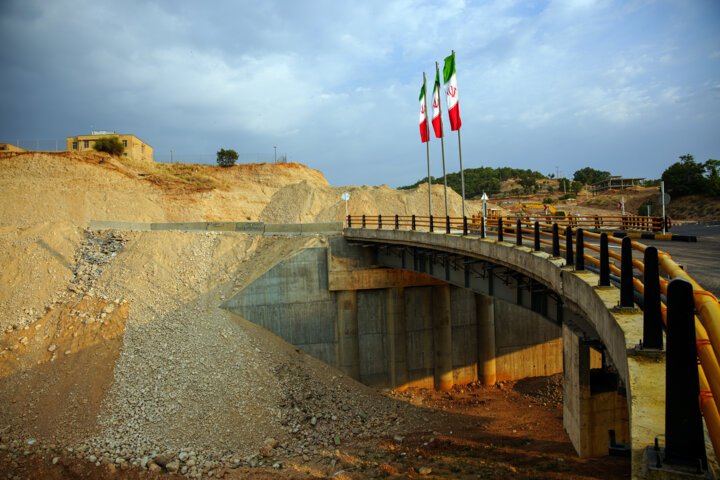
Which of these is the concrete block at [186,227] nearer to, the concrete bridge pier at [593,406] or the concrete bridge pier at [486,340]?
the concrete bridge pier at [486,340]

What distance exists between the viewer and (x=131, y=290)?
81.8 ft

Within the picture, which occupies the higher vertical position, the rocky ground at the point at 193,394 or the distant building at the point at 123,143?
the distant building at the point at 123,143

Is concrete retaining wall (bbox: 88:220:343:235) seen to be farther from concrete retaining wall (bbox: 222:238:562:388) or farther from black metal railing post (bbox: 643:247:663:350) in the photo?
black metal railing post (bbox: 643:247:663:350)

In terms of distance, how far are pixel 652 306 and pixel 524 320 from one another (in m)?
25.9

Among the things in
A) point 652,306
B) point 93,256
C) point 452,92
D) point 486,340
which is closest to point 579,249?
point 652,306

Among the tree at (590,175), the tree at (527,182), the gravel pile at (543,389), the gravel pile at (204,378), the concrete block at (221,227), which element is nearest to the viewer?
the gravel pile at (204,378)

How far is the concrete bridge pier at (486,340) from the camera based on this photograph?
2797cm

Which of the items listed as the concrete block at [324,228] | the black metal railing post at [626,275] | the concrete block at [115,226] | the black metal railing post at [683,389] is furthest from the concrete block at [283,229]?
the black metal railing post at [683,389]

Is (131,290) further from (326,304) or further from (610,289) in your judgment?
(610,289)

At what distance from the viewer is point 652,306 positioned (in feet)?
14.4

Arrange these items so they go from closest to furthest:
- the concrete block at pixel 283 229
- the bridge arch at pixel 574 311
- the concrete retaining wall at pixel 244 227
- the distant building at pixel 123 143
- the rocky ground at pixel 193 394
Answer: the bridge arch at pixel 574 311
the rocky ground at pixel 193 394
the concrete retaining wall at pixel 244 227
the concrete block at pixel 283 229
the distant building at pixel 123 143

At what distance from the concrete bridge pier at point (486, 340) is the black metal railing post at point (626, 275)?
22569 mm

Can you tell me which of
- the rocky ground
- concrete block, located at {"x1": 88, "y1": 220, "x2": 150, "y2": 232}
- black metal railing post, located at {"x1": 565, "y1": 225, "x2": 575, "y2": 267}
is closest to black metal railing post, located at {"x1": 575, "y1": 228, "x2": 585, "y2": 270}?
black metal railing post, located at {"x1": 565, "y1": 225, "x2": 575, "y2": 267}

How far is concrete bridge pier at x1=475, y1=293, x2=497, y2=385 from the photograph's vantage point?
27969 mm
